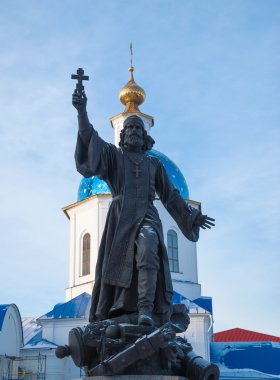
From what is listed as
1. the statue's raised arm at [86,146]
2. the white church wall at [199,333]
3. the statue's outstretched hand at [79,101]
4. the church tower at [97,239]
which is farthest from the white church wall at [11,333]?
the statue's outstretched hand at [79,101]

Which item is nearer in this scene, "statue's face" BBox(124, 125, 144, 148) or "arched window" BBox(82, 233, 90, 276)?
"statue's face" BBox(124, 125, 144, 148)

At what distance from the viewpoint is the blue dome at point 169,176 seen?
25703 millimetres

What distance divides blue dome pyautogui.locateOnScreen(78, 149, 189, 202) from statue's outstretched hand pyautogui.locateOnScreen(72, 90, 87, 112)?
784 inches

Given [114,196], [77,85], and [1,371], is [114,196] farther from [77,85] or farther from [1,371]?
[1,371]

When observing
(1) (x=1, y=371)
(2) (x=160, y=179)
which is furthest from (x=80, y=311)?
(2) (x=160, y=179)

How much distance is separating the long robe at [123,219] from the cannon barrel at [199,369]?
563mm

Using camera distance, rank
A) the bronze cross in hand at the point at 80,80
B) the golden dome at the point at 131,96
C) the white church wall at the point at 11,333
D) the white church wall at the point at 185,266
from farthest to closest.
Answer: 1. the golden dome at the point at 131,96
2. the white church wall at the point at 185,266
3. the white church wall at the point at 11,333
4. the bronze cross in hand at the point at 80,80

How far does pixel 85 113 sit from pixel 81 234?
20.8 metres

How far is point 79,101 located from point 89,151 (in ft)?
1.63

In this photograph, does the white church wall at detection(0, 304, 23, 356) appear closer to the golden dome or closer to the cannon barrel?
the golden dome

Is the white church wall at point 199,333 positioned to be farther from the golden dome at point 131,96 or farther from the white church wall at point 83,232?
the golden dome at point 131,96

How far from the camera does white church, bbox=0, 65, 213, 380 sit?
70.1ft

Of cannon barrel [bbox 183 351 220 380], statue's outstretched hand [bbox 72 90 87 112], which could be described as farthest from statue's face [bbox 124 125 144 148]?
cannon barrel [bbox 183 351 220 380]

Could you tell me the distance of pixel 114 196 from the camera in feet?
19.4
